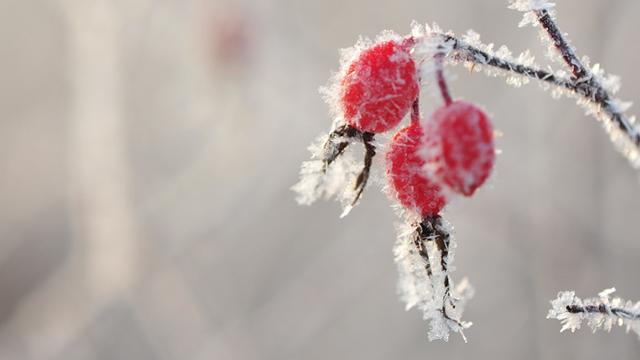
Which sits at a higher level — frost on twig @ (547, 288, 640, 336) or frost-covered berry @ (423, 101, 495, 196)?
frost-covered berry @ (423, 101, 495, 196)

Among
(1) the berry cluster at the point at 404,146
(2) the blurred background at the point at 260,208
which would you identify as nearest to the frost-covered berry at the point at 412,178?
(1) the berry cluster at the point at 404,146

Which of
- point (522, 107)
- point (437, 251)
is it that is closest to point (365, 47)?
point (437, 251)

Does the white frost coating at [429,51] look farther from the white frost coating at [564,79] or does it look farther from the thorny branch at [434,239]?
the thorny branch at [434,239]

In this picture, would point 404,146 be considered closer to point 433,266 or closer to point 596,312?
point 433,266

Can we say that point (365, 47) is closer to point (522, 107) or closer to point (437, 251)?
point (437, 251)

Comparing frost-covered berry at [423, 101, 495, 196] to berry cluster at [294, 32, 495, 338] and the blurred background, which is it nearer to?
berry cluster at [294, 32, 495, 338]

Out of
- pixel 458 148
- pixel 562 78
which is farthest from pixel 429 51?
pixel 562 78

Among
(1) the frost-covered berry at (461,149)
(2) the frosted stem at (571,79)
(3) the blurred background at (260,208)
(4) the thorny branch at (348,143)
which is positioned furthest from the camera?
(3) the blurred background at (260,208)

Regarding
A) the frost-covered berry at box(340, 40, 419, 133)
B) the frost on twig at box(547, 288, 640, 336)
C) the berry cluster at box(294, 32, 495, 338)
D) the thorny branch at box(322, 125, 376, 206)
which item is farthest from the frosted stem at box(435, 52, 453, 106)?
the frost on twig at box(547, 288, 640, 336)

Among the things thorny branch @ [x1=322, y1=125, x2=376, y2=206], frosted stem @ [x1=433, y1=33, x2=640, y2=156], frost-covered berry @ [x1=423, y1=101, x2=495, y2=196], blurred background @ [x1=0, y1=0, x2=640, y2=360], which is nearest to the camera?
frost-covered berry @ [x1=423, y1=101, x2=495, y2=196]
